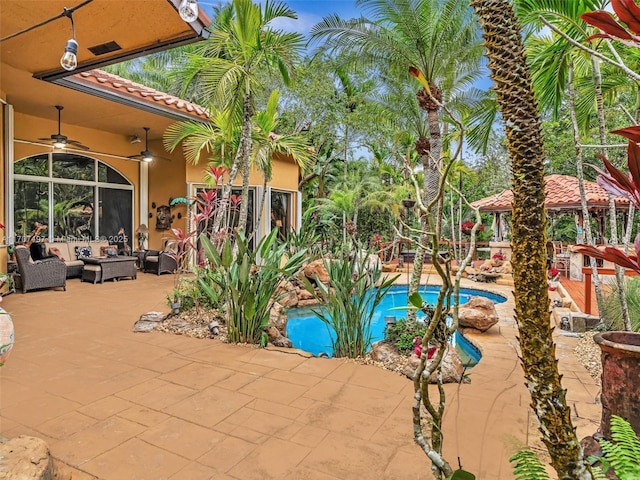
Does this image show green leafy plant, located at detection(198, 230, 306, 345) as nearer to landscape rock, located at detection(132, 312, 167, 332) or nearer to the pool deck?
the pool deck

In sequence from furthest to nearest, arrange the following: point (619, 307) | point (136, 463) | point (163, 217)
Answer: point (163, 217), point (619, 307), point (136, 463)

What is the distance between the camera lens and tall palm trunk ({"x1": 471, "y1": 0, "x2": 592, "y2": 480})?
1.16 meters

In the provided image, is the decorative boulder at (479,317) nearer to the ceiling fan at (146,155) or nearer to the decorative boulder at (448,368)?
the decorative boulder at (448,368)

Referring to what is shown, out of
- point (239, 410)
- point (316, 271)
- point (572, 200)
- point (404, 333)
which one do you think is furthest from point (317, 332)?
point (572, 200)

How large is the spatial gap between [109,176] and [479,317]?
411 inches

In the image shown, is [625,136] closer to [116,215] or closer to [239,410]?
[239,410]

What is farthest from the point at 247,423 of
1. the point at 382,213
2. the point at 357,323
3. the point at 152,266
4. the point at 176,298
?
the point at 382,213

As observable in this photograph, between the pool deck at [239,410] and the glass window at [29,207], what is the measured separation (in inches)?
241

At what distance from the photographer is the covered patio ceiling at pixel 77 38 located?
175 inches

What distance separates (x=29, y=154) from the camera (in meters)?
9.23

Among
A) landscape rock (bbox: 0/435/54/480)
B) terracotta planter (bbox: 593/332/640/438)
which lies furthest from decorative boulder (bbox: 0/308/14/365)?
terracotta planter (bbox: 593/332/640/438)

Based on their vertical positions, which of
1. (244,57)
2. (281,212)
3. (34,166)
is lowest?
(281,212)

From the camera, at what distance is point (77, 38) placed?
5.19 meters

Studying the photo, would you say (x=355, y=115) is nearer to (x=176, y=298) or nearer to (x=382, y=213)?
(x=382, y=213)
